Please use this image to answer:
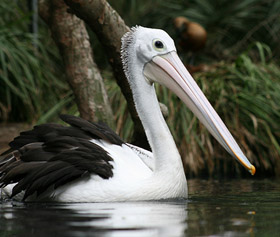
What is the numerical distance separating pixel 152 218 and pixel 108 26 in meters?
2.74

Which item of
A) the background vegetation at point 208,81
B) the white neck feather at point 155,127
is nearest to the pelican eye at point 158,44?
the white neck feather at point 155,127

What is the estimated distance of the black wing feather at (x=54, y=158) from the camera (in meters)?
4.25

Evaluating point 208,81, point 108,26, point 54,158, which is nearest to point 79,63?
point 108,26

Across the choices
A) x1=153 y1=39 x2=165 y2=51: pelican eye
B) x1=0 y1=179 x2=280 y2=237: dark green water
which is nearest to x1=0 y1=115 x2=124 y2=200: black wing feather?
x1=0 y1=179 x2=280 y2=237: dark green water

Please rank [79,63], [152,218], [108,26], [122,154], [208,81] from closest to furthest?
[152,218], [122,154], [108,26], [79,63], [208,81]

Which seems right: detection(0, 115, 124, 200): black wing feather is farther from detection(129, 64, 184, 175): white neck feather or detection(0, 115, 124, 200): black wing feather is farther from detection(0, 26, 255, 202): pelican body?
detection(129, 64, 184, 175): white neck feather

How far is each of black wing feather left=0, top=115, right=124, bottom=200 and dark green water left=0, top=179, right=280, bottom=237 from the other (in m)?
0.19

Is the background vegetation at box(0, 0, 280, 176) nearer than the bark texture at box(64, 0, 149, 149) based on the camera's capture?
No

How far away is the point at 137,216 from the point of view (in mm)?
3414

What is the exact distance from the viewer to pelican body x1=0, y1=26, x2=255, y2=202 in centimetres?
426

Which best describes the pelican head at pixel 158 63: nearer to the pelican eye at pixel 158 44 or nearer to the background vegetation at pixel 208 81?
the pelican eye at pixel 158 44

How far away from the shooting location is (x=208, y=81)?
8492 mm

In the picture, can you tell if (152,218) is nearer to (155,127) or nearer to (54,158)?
(54,158)

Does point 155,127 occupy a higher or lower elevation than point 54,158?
higher
